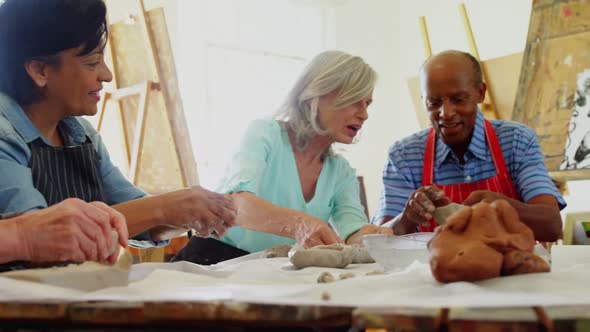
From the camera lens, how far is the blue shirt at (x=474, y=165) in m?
2.16

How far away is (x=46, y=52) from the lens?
1.46m

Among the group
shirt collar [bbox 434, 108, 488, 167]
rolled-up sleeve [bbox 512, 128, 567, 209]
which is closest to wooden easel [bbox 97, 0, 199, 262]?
shirt collar [bbox 434, 108, 488, 167]

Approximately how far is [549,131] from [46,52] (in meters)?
2.54

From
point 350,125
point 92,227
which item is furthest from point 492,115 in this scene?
point 92,227

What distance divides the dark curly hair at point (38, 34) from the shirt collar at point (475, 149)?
51.4 inches

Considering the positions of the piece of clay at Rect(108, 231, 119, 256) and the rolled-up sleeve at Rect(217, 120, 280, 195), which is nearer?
the piece of clay at Rect(108, 231, 119, 256)

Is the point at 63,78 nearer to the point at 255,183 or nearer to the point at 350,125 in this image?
the point at 255,183

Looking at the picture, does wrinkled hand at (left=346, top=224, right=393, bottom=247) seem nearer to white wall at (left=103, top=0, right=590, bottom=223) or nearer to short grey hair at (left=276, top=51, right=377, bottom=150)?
short grey hair at (left=276, top=51, right=377, bottom=150)

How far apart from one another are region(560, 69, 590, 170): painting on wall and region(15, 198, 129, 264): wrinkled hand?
262 centimetres

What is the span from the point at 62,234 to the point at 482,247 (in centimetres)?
62

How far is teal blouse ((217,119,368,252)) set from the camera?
209 cm

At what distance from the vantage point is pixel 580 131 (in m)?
3.06

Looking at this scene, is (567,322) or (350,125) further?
(350,125)

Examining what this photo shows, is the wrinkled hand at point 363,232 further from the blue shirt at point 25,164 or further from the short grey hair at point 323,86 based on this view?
the blue shirt at point 25,164
